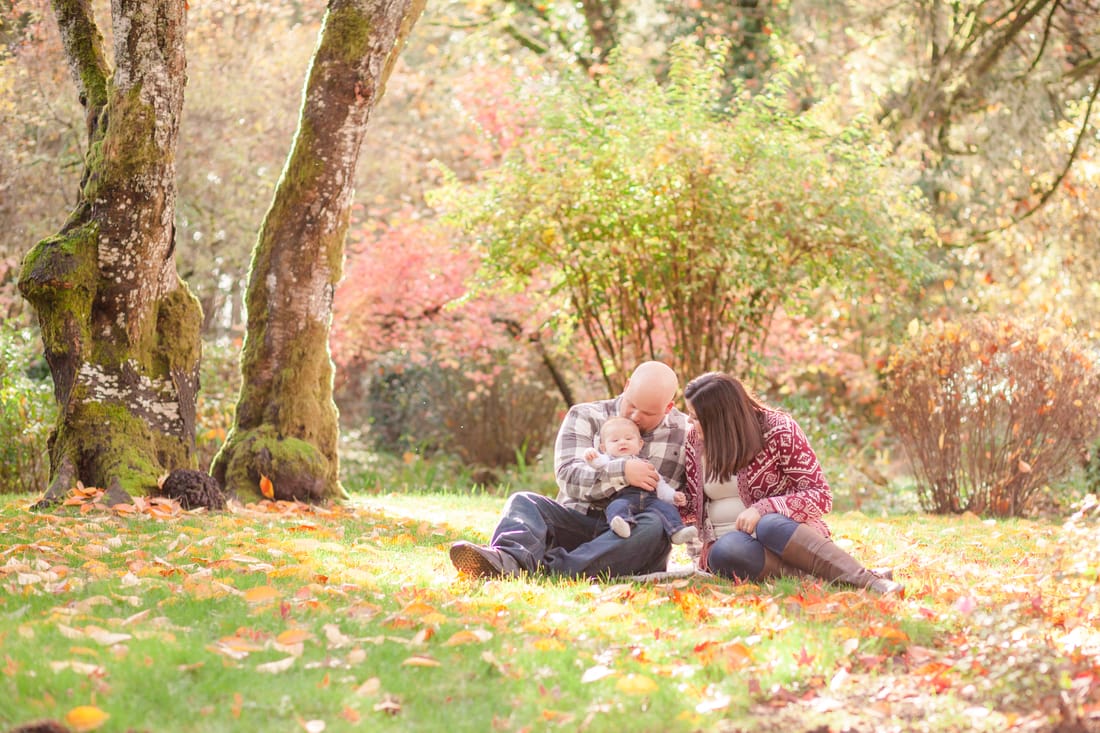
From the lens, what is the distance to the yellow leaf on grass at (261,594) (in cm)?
407

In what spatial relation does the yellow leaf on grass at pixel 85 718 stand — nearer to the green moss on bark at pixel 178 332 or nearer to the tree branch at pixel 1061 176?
the green moss on bark at pixel 178 332

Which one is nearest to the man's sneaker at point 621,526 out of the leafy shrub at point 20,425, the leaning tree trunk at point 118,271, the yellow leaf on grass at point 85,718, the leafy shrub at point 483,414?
the yellow leaf on grass at point 85,718

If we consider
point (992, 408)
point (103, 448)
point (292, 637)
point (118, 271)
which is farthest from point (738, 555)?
point (992, 408)

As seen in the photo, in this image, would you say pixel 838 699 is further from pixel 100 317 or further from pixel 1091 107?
pixel 1091 107

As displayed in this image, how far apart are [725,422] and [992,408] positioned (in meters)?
5.11

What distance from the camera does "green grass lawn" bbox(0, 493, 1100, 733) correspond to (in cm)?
291

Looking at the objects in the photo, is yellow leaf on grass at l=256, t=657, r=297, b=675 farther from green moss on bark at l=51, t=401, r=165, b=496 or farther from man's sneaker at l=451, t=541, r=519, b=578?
green moss on bark at l=51, t=401, r=165, b=496

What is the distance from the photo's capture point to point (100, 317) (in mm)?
6812

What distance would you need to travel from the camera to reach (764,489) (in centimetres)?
489

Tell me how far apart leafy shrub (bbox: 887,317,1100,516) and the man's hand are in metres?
4.98

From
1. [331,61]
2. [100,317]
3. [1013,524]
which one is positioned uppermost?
[331,61]

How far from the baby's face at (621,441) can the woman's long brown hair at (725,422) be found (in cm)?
40

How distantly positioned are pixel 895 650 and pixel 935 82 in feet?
42.0

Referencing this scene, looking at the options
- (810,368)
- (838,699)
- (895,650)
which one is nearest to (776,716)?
(838,699)
